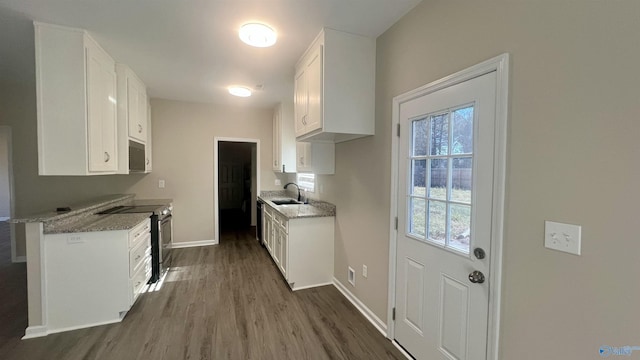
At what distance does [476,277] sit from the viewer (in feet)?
4.80

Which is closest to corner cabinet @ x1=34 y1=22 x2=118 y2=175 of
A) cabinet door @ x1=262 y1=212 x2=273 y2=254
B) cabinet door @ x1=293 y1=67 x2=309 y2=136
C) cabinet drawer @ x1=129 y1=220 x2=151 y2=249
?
cabinet drawer @ x1=129 y1=220 x2=151 y2=249

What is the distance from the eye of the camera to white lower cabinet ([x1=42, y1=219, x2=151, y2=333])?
7.47ft

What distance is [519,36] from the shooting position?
1.27m

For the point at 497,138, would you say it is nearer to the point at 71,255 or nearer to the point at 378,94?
the point at 378,94

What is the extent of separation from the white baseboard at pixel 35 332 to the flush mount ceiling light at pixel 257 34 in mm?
3063

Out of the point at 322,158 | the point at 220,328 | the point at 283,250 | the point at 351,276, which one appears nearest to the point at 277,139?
the point at 322,158

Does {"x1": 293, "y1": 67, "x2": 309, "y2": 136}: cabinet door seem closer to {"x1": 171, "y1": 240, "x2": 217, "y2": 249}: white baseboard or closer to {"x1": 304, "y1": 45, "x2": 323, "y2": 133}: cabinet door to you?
{"x1": 304, "y1": 45, "x2": 323, "y2": 133}: cabinet door

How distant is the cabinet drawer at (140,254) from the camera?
8.39 feet

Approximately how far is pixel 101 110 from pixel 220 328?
2.45 meters

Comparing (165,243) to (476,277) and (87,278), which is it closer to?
(87,278)

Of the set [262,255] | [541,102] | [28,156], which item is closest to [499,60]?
[541,102]

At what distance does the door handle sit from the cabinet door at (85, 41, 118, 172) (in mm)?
3238

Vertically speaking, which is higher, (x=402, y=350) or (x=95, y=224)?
(x=95, y=224)

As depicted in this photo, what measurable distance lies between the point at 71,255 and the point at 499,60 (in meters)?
3.52
